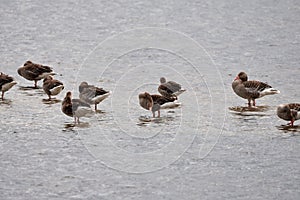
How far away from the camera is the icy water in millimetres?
7996

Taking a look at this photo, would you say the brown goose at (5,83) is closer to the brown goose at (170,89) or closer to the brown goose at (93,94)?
the brown goose at (93,94)

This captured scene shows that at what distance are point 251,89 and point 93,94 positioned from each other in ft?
8.25

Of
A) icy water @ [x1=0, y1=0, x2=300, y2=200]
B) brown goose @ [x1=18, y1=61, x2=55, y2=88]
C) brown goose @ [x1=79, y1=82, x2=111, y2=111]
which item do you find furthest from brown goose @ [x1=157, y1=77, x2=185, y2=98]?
brown goose @ [x1=18, y1=61, x2=55, y2=88]

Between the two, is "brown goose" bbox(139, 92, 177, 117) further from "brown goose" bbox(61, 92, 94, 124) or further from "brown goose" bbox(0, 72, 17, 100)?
"brown goose" bbox(0, 72, 17, 100)

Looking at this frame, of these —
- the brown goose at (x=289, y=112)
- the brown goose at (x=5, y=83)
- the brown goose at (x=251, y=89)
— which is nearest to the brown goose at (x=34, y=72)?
the brown goose at (x=5, y=83)

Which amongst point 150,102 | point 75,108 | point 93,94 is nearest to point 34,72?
point 93,94

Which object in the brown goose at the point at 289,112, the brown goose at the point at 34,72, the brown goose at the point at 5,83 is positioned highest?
the brown goose at the point at 34,72

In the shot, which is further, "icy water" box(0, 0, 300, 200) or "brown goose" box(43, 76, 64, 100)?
"brown goose" box(43, 76, 64, 100)

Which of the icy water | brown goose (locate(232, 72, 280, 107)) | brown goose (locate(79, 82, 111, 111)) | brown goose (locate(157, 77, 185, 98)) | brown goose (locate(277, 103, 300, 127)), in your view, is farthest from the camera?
brown goose (locate(157, 77, 185, 98))

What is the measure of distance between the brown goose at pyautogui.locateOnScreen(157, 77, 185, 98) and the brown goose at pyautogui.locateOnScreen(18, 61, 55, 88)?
2.13 meters

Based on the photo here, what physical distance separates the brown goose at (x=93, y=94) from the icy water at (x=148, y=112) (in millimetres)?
229

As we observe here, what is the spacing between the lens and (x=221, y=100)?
11414 millimetres

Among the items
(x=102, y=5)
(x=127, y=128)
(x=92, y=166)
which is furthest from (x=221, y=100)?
(x=102, y=5)

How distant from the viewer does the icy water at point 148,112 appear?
7996 mm
